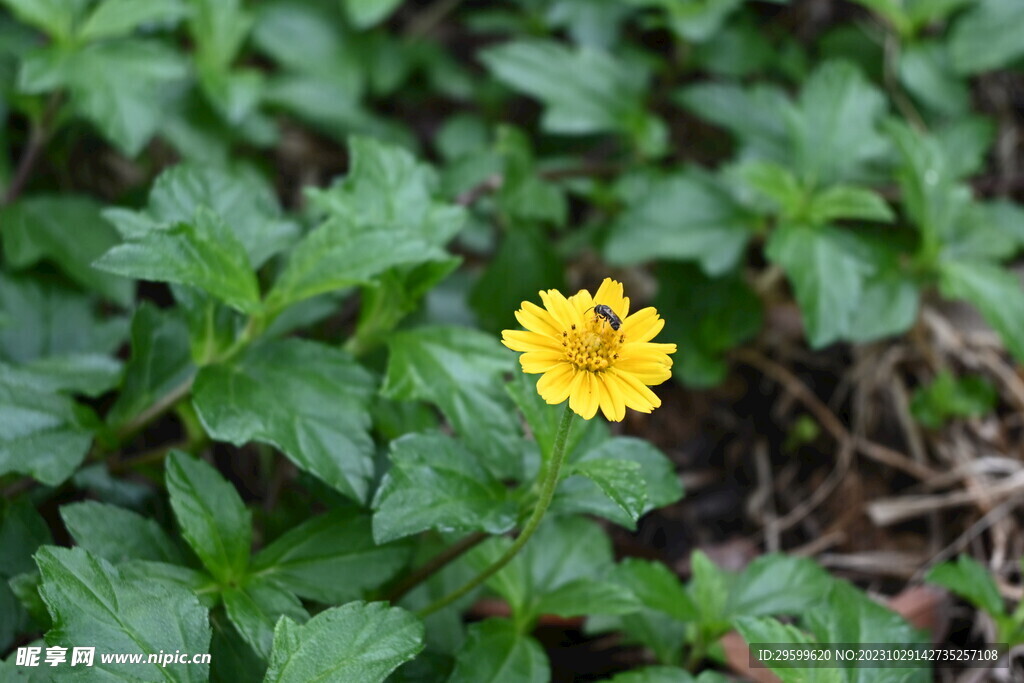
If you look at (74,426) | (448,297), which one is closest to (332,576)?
(74,426)

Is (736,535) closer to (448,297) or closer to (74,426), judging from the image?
(448,297)

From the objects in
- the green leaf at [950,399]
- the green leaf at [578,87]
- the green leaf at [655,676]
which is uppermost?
the green leaf at [578,87]

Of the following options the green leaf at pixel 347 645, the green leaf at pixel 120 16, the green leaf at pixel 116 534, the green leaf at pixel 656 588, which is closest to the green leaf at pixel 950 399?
the green leaf at pixel 656 588

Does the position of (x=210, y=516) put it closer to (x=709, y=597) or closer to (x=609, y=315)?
(x=609, y=315)

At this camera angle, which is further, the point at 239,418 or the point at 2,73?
the point at 2,73

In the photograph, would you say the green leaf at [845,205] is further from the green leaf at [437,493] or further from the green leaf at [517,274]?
the green leaf at [437,493]

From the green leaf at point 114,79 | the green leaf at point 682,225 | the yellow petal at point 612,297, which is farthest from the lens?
the green leaf at point 682,225
